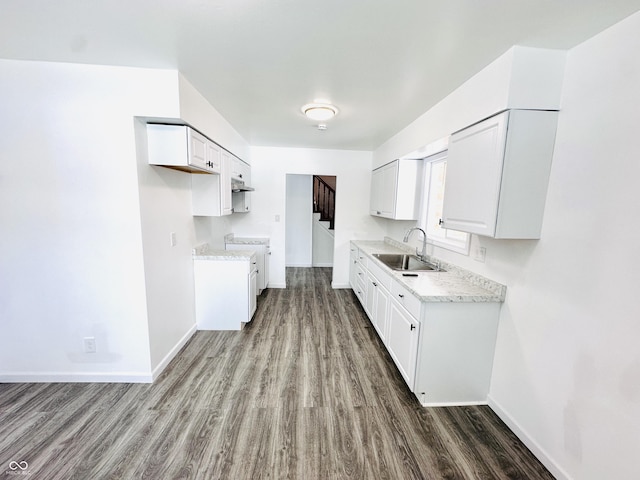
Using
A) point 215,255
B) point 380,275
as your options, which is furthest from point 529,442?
point 215,255

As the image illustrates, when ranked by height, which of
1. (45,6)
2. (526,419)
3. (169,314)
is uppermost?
(45,6)

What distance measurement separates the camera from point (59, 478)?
1.35 metres

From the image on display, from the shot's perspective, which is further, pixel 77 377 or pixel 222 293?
pixel 222 293

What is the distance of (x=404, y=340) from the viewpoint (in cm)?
205

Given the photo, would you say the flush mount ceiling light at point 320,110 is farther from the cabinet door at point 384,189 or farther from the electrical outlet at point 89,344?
the electrical outlet at point 89,344

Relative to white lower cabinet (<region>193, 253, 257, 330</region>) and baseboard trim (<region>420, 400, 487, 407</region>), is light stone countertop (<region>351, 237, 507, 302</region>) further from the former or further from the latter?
white lower cabinet (<region>193, 253, 257, 330</region>)

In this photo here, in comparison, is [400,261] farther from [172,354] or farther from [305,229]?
[305,229]

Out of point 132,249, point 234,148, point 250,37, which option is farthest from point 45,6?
point 234,148

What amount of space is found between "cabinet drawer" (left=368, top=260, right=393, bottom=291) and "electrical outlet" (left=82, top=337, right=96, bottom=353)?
2.57m

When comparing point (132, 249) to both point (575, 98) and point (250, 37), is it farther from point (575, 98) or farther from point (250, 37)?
point (575, 98)

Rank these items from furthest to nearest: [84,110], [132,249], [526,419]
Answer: [132,249] → [84,110] → [526,419]

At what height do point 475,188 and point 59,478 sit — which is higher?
A: point 475,188

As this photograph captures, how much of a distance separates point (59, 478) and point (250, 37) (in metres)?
2.64

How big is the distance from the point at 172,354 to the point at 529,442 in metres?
2.86
